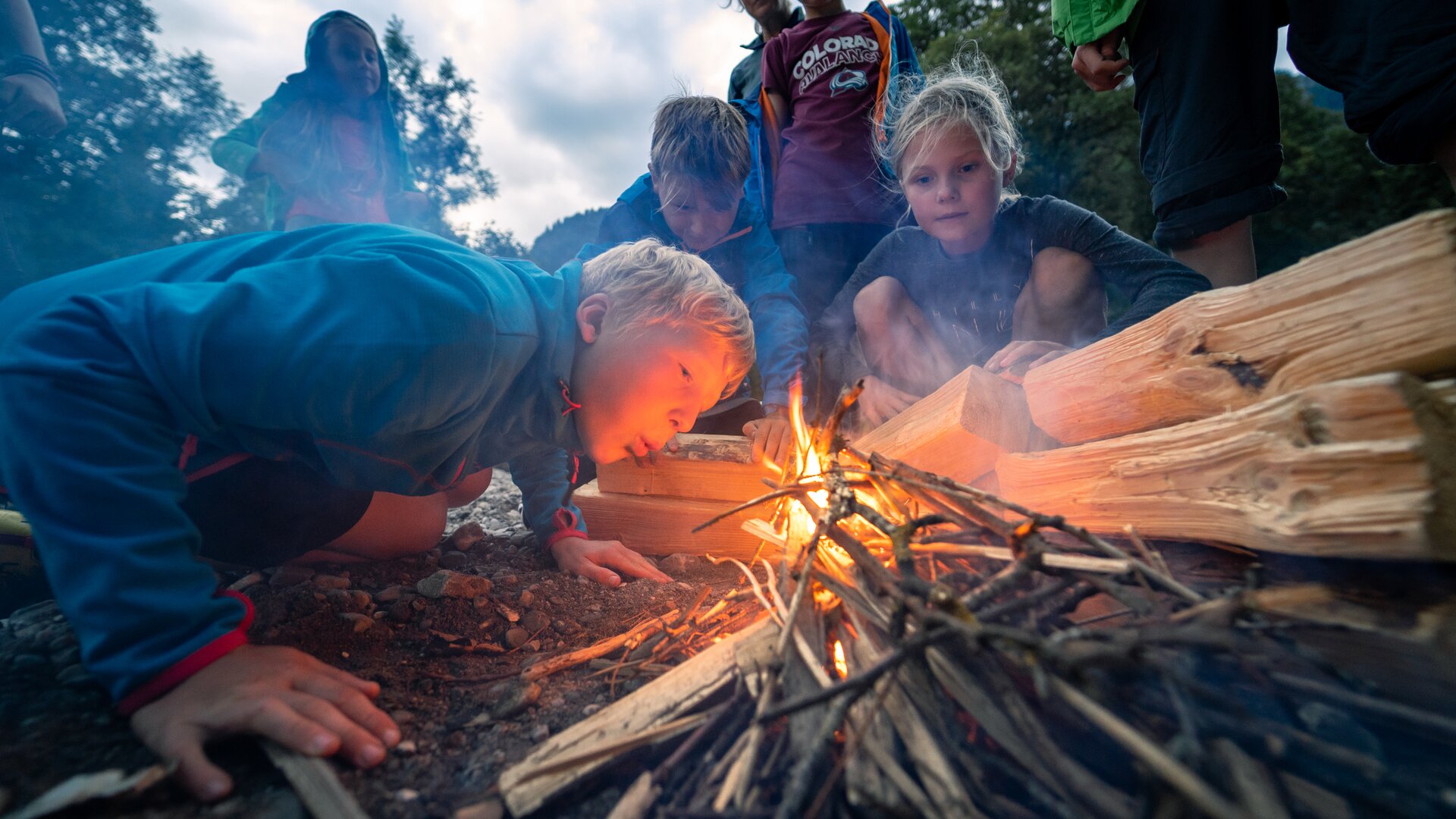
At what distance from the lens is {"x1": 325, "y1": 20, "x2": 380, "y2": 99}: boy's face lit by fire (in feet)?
16.3

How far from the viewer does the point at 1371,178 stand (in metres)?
7.68

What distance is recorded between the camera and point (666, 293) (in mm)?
2090

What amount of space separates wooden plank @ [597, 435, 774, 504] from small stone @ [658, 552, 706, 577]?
11.7 inches

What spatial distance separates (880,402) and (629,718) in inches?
76.7

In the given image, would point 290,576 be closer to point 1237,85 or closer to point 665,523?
point 665,523

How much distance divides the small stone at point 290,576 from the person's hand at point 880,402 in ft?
8.26

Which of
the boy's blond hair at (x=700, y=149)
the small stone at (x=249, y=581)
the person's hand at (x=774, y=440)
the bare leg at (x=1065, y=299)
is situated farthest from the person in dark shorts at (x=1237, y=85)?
the small stone at (x=249, y=581)

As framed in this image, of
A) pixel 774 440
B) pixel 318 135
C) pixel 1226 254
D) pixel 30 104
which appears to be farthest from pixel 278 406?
pixel 318 135

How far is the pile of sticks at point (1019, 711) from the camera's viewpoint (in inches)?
30.6

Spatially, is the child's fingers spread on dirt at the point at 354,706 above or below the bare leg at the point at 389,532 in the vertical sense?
below

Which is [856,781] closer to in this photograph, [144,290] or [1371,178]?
[144,290]

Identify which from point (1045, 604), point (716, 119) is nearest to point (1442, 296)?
point (1045, 604)

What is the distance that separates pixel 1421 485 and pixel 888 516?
1021mm

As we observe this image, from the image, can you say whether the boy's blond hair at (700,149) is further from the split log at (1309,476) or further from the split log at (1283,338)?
the split log at (1309,476)
